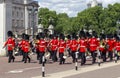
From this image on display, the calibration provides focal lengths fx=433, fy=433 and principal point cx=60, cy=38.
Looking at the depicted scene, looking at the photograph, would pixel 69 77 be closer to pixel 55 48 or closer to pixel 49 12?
pixel 55 48

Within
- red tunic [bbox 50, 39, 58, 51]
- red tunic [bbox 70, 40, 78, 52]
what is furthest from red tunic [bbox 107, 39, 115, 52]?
red tunic [bbox 50, 39, 58, 51]

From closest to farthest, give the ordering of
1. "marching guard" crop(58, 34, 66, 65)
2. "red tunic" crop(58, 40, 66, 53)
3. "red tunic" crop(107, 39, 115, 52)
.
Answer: "marching guard" crop(58, 34, 66, 65)
"red tunic" crop(58, 40, 66, 53)
"red tunic" crop(107, 39, 115, 52)

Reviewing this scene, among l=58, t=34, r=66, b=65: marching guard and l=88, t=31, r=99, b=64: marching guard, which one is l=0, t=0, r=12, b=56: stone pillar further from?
l=88, t=31, r=99, b=64: marching guard

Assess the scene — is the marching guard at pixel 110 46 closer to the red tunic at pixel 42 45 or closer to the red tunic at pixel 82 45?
the red tunic at pixel 82 45

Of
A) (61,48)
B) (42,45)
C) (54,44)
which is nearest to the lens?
(42,45)

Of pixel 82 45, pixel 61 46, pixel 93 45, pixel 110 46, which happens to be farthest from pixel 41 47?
pixel 110 46

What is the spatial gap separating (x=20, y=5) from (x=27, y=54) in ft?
356

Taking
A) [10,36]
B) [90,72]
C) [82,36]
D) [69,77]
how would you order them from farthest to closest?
[10,36]
[82,36]
[90,72]
[69,77]

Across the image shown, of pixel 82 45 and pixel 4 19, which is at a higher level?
pixel 4 19

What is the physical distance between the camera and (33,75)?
63.2 feet

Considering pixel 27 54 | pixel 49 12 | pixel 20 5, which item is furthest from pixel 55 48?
pixel 49 12

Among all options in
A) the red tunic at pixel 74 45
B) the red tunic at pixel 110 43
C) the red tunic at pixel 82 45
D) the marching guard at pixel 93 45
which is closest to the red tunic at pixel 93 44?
the marching guard at pixel 93 45

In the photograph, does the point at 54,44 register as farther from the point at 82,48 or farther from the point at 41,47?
the point at 82,48

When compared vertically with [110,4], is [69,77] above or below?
below
